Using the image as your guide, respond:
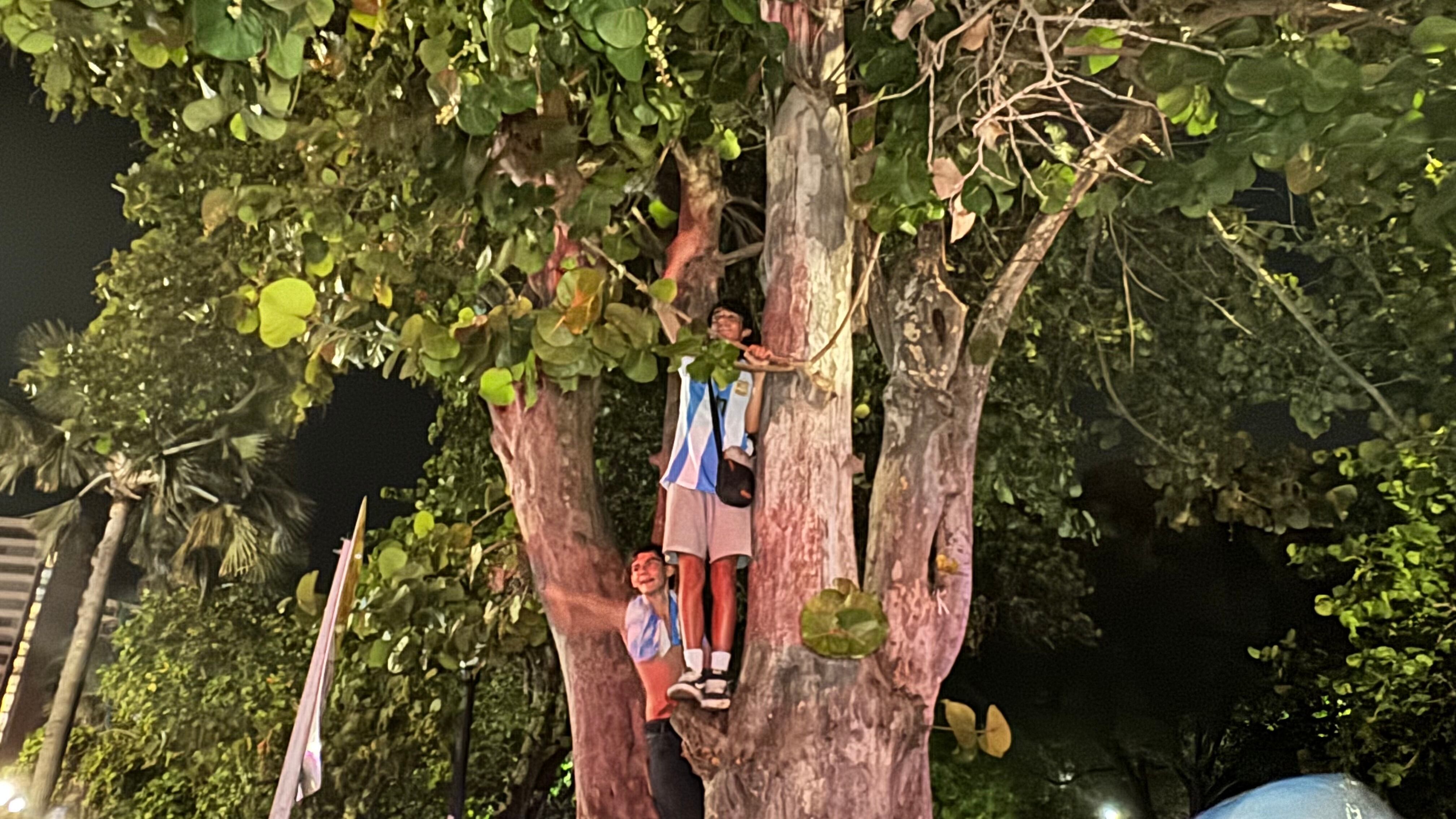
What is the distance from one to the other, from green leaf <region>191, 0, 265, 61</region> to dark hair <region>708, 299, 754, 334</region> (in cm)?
118

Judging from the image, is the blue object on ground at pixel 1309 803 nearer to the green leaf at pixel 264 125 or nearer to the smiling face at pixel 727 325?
the smiling face at pixel 727 325

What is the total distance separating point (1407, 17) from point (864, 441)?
1.63 metres

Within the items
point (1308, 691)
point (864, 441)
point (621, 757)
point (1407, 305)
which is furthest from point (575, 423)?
point (1407, 305)

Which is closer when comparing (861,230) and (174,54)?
(174,54)

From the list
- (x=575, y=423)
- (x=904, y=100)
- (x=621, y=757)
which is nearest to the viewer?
(x=904, y=100)

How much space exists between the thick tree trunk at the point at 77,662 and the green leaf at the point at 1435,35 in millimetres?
2744

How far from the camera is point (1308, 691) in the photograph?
2471mm

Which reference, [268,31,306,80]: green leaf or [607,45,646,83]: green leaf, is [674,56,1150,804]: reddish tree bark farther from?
[268,31,306,80]: green leaf

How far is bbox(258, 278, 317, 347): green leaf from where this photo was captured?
1678 mm

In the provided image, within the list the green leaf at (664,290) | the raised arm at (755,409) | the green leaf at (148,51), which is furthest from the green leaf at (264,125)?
the raised arm at (755,409)

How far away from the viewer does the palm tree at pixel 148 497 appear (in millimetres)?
2346

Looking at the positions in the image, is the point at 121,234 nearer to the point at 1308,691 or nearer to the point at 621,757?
the point at 621,757

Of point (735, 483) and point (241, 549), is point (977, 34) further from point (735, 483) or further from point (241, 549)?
point (241, 549)

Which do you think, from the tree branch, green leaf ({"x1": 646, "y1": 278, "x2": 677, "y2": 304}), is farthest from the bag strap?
the tree branch
